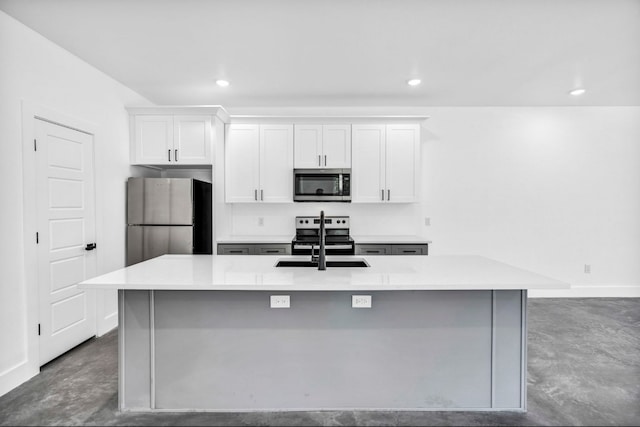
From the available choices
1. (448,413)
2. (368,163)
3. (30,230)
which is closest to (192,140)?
(30,230)

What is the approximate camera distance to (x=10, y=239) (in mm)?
2430

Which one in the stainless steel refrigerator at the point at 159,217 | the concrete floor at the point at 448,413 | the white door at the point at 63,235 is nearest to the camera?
the concrete floor at the point at 448,413

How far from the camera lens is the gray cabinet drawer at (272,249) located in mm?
4070

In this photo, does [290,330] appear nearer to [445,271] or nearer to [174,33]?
[445,271]

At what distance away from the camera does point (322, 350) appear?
7.00ft

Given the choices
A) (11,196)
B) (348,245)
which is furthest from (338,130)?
(11,196)

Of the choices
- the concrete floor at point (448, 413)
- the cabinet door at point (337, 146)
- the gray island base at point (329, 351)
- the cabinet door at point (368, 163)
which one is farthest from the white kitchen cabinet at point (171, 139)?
the gray island base at point (329, 351)

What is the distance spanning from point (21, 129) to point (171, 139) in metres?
1.59

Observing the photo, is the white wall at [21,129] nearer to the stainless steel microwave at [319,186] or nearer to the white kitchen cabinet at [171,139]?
the white kitchen cabinet at [171,139]

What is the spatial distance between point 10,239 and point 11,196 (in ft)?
1.01

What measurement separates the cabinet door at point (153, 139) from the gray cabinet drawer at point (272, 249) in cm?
147

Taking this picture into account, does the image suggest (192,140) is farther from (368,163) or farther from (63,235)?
(368,163)

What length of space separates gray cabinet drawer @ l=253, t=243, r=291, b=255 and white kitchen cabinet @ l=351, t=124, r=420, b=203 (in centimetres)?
106

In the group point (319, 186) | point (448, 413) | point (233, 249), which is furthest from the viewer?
point (319, 186)
